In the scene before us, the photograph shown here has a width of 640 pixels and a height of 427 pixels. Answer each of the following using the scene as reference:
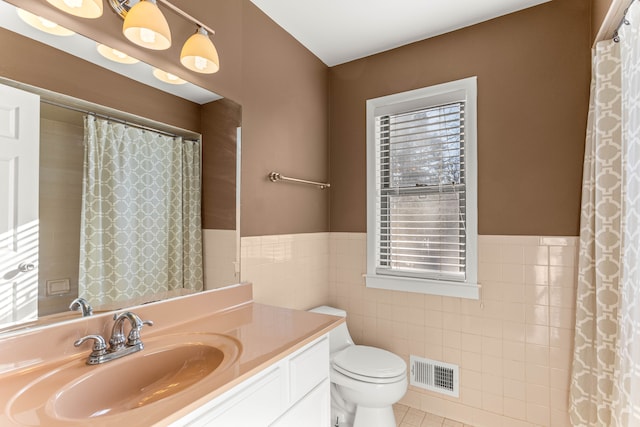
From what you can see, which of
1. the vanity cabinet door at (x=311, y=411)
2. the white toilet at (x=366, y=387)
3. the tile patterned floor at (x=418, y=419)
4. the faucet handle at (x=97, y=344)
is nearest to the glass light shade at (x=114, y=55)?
the faucet handle at (x=97, y=344)

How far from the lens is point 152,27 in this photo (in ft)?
3.90

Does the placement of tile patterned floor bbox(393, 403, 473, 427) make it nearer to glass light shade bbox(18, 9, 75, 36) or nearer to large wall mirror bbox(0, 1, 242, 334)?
large wall mirror bbox(0, 1, 242, 334)

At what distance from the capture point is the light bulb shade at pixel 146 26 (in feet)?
3.85

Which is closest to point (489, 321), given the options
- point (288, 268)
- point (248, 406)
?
point (288, 268)

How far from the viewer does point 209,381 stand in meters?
0.88

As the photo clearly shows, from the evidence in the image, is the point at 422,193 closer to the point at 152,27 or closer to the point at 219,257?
the point at 219,257

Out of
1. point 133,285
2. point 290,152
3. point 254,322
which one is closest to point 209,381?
point 254,322

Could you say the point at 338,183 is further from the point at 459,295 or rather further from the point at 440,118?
the point at 459,295

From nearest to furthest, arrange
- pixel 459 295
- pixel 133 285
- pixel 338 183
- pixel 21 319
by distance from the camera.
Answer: pixel 21 319, pixel 133 285, pixel 459 295, pixel 338 183

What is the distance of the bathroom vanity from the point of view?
0.79 metres

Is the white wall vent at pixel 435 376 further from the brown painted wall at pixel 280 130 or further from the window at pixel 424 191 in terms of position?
the brown painted wall at pixel 280 130

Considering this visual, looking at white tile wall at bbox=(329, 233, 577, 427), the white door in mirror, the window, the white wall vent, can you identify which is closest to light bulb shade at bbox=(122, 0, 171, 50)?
the white door in mirror

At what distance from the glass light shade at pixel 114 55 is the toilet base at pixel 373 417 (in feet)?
6.90

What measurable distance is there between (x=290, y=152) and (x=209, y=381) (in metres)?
1.60
